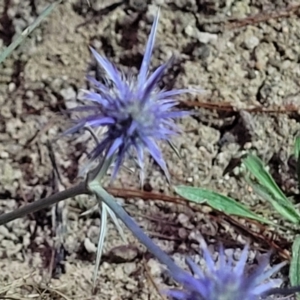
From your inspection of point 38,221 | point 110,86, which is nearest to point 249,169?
point 38,221

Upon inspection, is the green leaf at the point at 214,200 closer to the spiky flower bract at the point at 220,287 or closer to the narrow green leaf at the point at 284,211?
the narrow green leaf at the point at 284,211

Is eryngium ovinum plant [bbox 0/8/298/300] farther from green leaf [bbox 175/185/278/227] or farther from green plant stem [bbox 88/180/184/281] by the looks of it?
green leaf [bbox 175/185/278/227]

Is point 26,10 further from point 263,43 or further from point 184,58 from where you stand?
point 263,43

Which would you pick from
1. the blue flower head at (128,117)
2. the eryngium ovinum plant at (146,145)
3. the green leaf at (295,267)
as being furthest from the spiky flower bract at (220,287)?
the green leaf at (295,267)

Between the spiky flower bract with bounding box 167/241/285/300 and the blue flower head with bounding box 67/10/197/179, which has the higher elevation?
the blue flower head with bounding box 67/10/197/179

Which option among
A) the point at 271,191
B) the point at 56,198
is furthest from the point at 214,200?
the point at 56,198

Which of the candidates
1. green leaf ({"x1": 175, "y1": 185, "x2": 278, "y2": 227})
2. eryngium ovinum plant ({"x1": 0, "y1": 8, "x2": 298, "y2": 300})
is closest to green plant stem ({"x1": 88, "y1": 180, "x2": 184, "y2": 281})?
eryngium ovinum plant ({"x1": 0, "y1": 8, "x2": 298, "y2": 300})

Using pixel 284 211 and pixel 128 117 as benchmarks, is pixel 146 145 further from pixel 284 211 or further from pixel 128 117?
pixel 284 211
